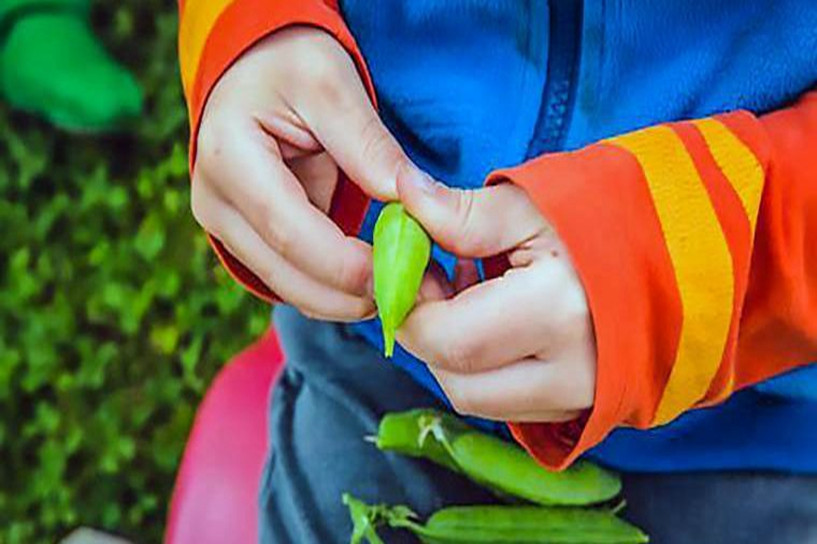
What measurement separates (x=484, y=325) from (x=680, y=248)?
0.32 feet

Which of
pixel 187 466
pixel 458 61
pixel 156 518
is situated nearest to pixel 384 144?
pixel 458 61

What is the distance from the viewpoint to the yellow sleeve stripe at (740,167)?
26.4 inches

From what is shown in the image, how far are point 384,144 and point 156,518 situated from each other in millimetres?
836

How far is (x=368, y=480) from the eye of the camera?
0.88m

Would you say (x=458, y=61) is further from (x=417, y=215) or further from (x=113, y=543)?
(x=113, y=543)

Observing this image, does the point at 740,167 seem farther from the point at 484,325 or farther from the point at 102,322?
the point at 102,322

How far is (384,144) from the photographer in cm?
67

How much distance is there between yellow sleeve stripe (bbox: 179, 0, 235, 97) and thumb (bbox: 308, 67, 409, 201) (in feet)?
0.34

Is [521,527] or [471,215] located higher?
[471,215]

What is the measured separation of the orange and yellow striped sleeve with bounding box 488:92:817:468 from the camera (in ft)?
2.09

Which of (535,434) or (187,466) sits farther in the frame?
(187,466)

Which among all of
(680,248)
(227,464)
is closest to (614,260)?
(680,248)

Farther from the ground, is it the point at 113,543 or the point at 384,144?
the point at 384,144

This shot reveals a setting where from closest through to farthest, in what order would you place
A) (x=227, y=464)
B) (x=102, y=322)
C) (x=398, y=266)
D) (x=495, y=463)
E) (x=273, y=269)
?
1. (x=398, y=266)
2. (x=273, y=269)
3. (x=495, y=463)
4. (x=227, y=464)
5. (x=102, y=322)
